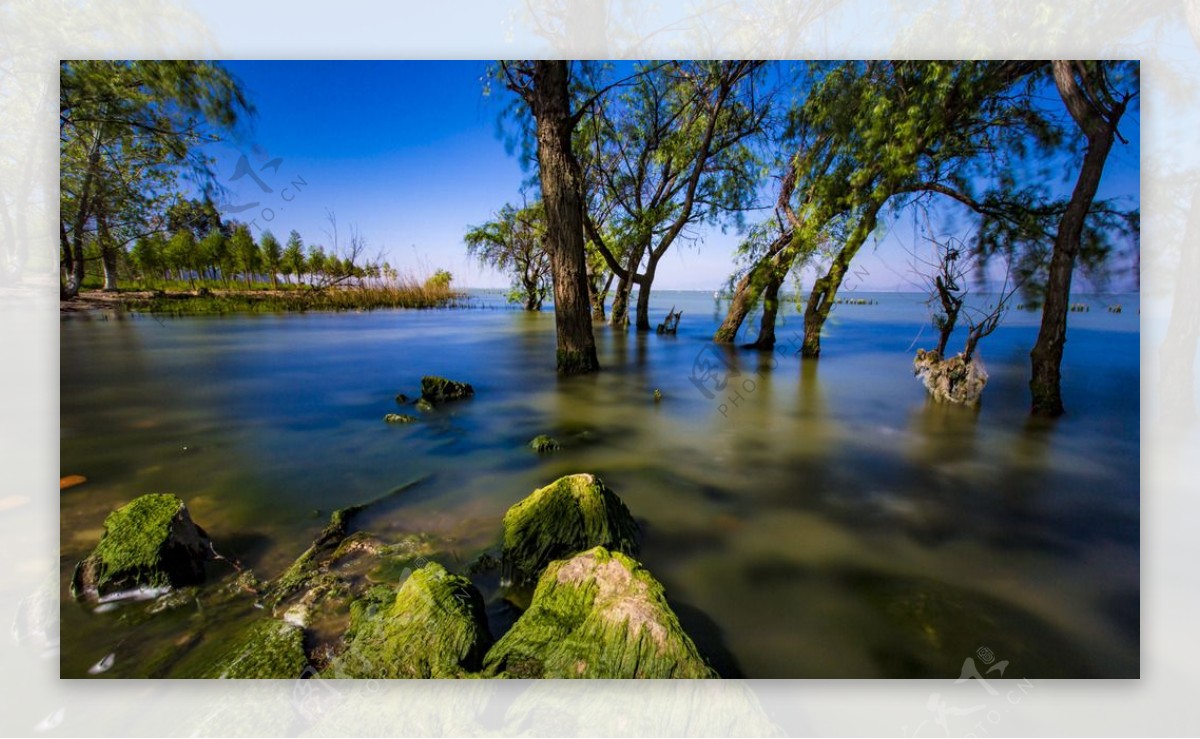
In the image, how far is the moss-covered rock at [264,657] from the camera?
182 cm

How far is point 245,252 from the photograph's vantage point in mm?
6633

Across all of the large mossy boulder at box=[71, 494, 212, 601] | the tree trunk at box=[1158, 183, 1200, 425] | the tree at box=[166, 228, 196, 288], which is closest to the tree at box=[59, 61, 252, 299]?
the tree at box=[166, 228, 196, 288]

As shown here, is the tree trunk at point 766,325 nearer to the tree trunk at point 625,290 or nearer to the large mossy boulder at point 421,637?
the tree trunk at point 625,290

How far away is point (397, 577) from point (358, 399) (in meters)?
3.69

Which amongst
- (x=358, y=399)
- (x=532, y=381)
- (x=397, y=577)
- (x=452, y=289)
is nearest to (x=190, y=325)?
(x=358, y=399)

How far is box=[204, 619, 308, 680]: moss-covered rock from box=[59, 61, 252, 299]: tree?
350 cm

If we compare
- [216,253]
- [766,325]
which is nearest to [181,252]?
[216,253]

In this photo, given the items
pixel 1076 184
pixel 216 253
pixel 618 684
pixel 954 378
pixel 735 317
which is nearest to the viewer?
pixel 618 684

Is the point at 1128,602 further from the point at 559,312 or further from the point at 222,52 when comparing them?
the point at 222,52

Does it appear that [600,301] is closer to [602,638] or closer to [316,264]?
[316,264]

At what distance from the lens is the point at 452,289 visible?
2747cm

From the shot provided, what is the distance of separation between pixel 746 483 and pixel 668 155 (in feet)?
31.6

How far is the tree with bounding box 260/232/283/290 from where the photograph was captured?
6.20 meters

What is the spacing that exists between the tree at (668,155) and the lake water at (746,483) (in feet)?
16.5
